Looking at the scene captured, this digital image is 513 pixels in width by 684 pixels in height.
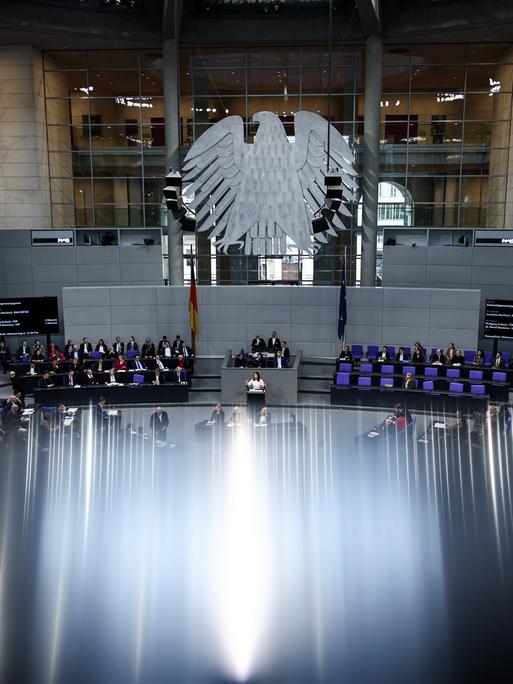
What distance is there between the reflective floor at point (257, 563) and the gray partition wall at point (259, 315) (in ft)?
21.9

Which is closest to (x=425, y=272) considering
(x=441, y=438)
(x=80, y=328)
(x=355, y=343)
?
(x=355, y=343)

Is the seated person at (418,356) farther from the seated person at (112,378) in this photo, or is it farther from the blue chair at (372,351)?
the seated person at (112,378)

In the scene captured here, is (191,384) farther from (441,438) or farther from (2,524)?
(2,524)

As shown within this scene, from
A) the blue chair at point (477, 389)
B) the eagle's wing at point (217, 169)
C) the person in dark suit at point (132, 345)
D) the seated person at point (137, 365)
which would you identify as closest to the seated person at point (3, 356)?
the person in dark suit at point (132, 345)

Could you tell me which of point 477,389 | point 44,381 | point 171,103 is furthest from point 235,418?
point 171,103

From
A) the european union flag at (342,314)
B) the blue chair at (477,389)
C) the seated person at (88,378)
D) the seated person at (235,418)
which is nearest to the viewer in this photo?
the seated person at (235,418)

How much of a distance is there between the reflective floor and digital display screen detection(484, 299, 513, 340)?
5617mm

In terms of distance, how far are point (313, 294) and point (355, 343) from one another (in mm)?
1912

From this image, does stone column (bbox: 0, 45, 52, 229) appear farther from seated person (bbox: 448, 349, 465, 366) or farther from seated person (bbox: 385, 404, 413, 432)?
seated person (bbox: 385, 404, 413, 432)

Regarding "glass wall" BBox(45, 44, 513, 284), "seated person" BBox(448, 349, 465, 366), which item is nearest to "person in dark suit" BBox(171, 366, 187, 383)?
"glass wall" BBox(45, 44, 513, 284)

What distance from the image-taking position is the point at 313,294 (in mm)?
18609

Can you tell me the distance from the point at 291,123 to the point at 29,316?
10.2 m

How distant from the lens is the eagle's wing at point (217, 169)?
56.1 feet

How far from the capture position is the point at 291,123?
2016 centimetres
